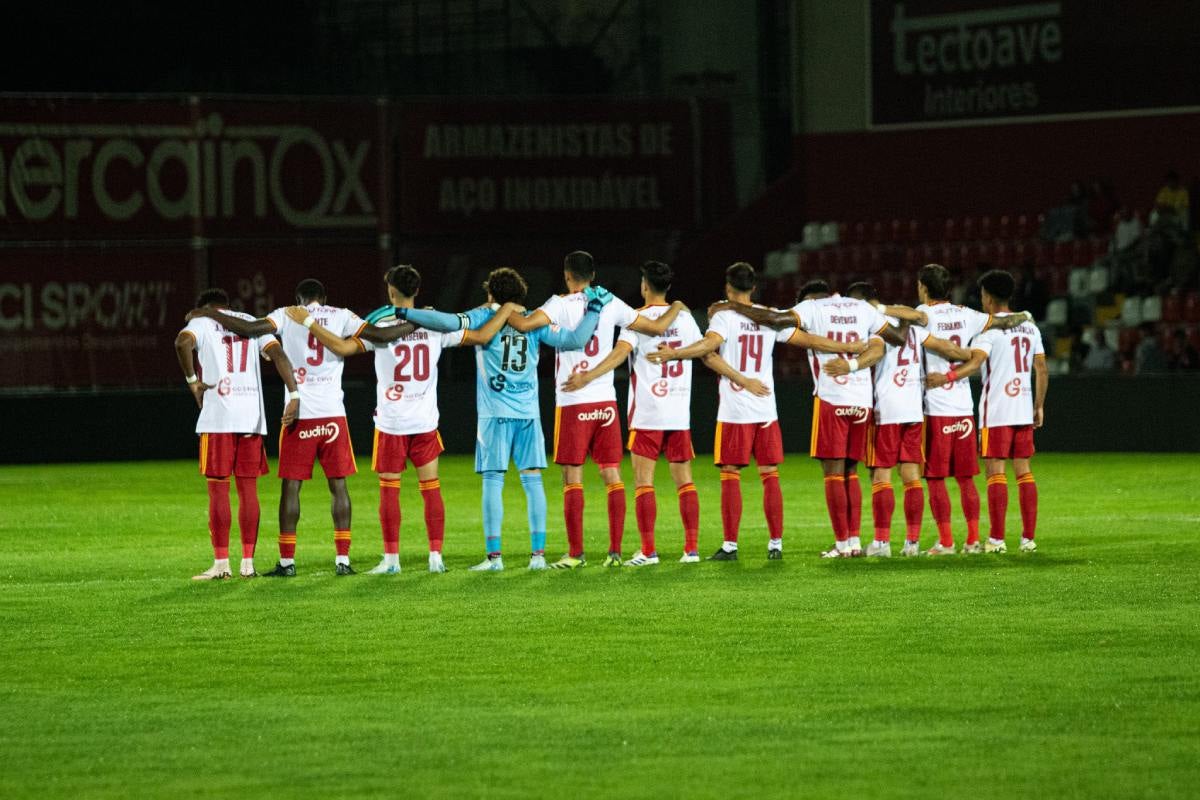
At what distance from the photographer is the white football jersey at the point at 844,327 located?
13141 mm

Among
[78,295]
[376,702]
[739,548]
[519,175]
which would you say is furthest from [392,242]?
[376,702]

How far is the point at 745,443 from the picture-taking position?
13047mm

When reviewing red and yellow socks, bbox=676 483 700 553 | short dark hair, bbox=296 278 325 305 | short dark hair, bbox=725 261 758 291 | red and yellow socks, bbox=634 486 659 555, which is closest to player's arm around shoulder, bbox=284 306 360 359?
short dark hair, bbox=296 278 325 305

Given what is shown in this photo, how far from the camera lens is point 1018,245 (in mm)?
29719

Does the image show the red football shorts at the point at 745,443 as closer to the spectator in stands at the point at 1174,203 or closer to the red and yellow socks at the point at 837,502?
the red and yellow socks at the point at 837,502

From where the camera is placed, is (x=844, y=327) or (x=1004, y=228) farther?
(x=1004, y=228)

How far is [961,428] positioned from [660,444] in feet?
7.31

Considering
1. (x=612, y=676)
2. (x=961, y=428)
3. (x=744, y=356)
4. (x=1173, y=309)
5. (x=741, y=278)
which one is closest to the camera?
(x=612, y=676)

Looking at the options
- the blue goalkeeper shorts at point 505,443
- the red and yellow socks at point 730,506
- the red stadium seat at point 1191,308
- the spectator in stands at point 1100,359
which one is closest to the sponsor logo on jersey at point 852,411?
the red and yellow socks at point 730,506

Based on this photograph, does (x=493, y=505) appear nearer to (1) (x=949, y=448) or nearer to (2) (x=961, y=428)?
(1) (x=949, y=448)

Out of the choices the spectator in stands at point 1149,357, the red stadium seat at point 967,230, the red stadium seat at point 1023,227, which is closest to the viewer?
the spectator in stands at point 1149,357

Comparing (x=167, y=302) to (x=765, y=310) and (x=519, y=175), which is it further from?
(x=765, y=310)

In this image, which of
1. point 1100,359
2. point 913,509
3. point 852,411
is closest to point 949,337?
point 852,411

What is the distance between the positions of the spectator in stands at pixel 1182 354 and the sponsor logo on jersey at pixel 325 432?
49.9 feet
